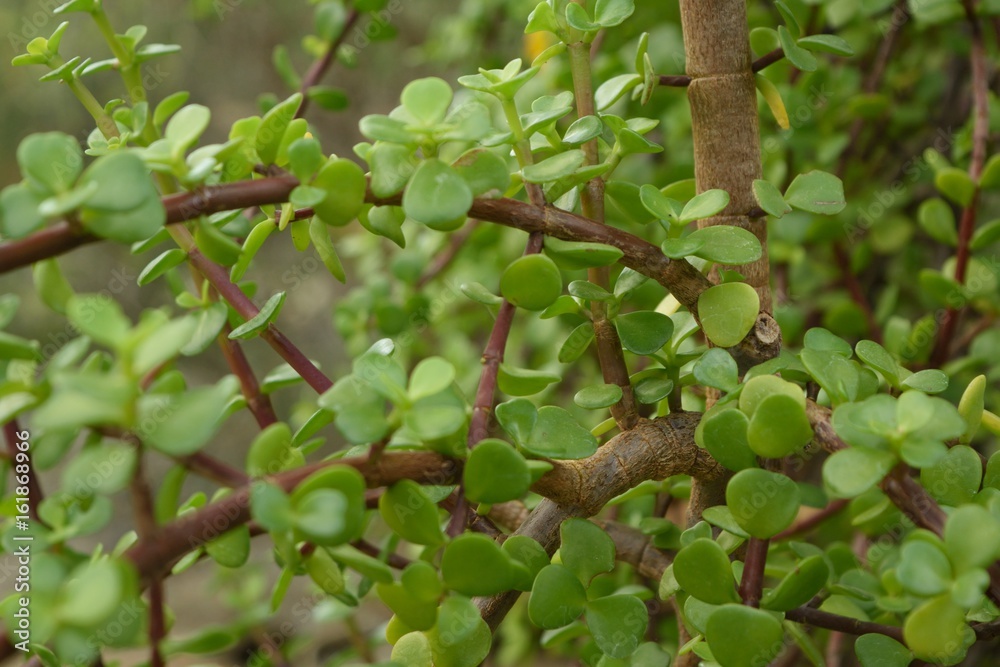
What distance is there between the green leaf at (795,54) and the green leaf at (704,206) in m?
0.11

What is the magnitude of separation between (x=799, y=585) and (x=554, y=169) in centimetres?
24

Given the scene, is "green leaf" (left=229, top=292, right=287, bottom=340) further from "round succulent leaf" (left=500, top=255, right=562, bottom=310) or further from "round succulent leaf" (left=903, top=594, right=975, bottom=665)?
"round succulent leaf" (left=903, top=594, right=975, bottom=665)

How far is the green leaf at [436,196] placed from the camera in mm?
370

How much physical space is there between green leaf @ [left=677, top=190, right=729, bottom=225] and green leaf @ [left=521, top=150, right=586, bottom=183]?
68 millimetres

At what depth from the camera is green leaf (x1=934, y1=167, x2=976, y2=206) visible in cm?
70

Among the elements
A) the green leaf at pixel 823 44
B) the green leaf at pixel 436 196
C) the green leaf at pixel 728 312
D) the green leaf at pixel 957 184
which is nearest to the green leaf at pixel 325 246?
the green leaf at pixel 436 196

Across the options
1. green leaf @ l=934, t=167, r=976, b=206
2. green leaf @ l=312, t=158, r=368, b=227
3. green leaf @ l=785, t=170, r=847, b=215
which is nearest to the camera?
green leaf @ l=312, t=158, r=368, b=227

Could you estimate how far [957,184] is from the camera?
2.33ft

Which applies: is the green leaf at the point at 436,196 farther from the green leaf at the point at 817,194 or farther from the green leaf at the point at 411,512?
the green leaf at the point at 817,194

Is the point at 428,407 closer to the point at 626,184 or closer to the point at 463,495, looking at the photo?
the point at 463,495

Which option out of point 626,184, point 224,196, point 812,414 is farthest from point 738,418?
point 224,196

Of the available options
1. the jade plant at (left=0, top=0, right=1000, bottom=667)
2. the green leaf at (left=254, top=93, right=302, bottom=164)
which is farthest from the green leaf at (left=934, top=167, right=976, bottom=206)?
the green leaf at (left=254, top=93, right=302, bottom=164)

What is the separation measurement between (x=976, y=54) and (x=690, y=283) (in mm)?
507

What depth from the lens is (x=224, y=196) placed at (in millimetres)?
370
